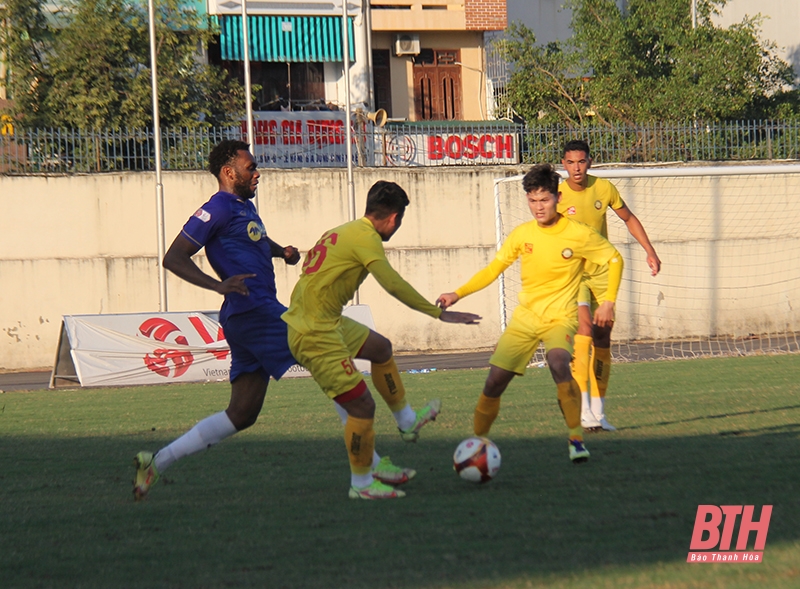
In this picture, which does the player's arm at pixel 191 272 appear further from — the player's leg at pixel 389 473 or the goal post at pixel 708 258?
the goal post at pixel 708 258

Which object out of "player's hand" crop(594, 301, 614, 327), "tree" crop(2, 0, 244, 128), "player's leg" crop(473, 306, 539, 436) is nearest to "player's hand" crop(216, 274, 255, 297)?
"player's leg" crop(473, 306, 539, 436)

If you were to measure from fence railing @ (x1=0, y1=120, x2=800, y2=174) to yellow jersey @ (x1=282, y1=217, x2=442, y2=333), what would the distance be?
50.4 ft

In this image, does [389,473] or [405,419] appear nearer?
[389,473]

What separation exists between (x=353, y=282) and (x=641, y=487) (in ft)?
6.27

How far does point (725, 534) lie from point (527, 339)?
7.77 ft

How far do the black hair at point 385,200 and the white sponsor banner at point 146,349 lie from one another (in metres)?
10.1

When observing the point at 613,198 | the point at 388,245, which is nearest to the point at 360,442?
the point at 613,198

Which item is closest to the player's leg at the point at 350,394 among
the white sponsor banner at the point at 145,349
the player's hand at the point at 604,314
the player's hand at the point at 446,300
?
the player's hand at the point at 446,300

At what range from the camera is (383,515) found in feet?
16.1

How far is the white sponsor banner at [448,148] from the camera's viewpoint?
21.3 m

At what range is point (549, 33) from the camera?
32.4 metres

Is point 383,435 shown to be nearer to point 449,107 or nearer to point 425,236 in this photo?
point 425,236

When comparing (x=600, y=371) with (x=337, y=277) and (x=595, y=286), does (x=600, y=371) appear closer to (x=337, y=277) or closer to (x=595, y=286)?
(x=595, y=286)

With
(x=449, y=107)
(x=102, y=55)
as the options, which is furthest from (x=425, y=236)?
(x=449, y=107)
